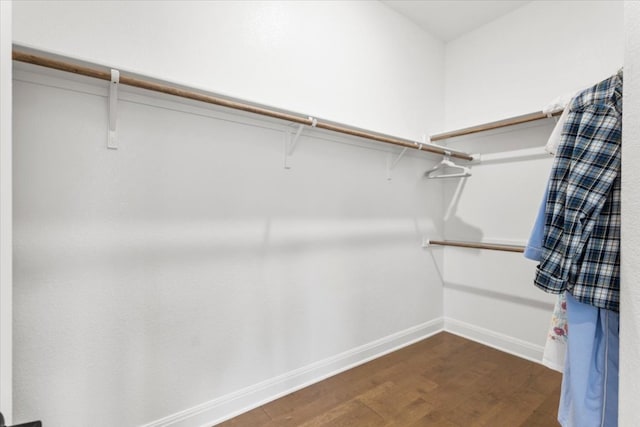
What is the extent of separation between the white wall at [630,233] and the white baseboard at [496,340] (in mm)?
1780

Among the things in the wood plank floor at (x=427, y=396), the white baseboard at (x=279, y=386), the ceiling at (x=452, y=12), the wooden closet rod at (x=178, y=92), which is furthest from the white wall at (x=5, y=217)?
the ceiling at (x=452, y=12)

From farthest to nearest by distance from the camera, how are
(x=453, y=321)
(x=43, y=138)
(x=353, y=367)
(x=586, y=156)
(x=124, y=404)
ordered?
(x=453, y=321) → (x=353, y=367) → (x=124, y=404) → (x=43, y=138) → (x=586, y=156)

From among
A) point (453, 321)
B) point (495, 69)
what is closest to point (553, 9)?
point (495, 69)

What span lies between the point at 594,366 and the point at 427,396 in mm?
1064

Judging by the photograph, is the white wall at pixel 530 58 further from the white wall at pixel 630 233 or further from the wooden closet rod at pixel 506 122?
the white wall at pixel 630 233

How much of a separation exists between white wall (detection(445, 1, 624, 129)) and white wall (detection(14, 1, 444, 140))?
218mm

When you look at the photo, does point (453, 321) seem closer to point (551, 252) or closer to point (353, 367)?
point (353, 367)

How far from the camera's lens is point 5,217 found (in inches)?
34.8

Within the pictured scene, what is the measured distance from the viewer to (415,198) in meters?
2.57

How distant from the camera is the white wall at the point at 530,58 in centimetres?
198

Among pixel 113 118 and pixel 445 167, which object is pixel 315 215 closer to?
pixel 113 118

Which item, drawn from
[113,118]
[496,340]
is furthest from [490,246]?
[113,118]

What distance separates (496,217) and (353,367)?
1.64 meters

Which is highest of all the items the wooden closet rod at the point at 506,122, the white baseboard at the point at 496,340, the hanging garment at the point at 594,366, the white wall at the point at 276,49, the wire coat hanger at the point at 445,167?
the white wall at the point at 276,49
